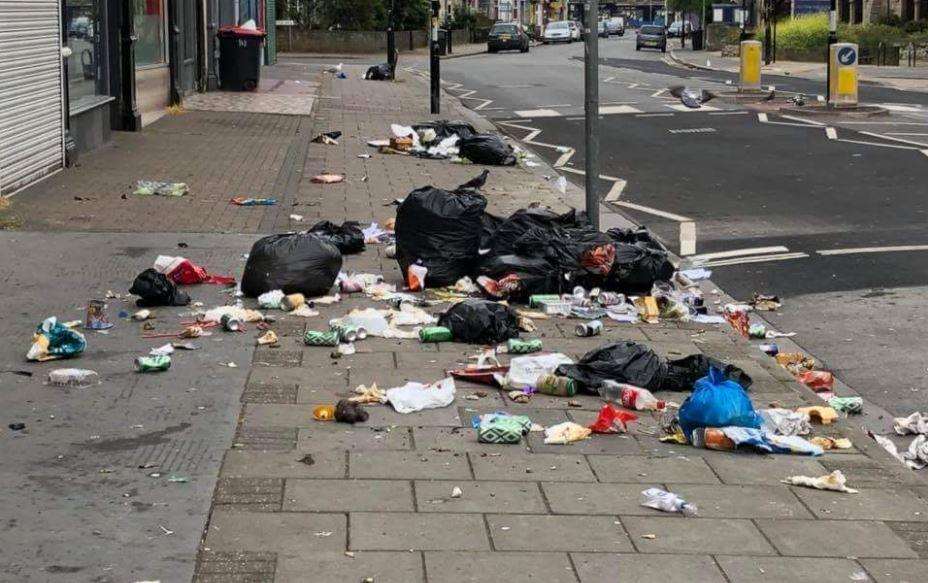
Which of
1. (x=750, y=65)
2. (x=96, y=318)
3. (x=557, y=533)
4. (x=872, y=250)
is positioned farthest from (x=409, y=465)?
(x=750, y=65)

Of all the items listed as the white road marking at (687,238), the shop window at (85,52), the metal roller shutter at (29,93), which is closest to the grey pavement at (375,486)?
the white road marking at (687,238)

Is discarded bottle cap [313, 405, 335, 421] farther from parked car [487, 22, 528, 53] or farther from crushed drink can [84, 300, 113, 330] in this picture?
parked car [487, 22, 528, 53]

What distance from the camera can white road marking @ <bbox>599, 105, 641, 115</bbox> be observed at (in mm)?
28780

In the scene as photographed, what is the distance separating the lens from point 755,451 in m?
6.50

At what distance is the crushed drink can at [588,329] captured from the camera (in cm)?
884

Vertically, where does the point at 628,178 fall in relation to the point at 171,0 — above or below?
below

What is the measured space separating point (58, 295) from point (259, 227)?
3306 millimetres

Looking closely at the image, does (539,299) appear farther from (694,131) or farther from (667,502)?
(694,131)

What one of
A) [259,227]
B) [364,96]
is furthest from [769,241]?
[364,96]

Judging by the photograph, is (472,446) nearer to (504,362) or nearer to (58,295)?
(504,362)

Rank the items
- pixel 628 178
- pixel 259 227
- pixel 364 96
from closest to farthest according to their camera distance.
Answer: pixel 259 227 → pixel 628 178 → pixel 364 96

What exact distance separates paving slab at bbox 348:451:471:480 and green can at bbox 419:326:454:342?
88.9 inches

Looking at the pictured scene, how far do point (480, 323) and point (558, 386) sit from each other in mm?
1257

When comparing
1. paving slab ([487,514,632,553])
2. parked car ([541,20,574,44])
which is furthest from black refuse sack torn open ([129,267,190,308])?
parked car ([541,20,574,44])
